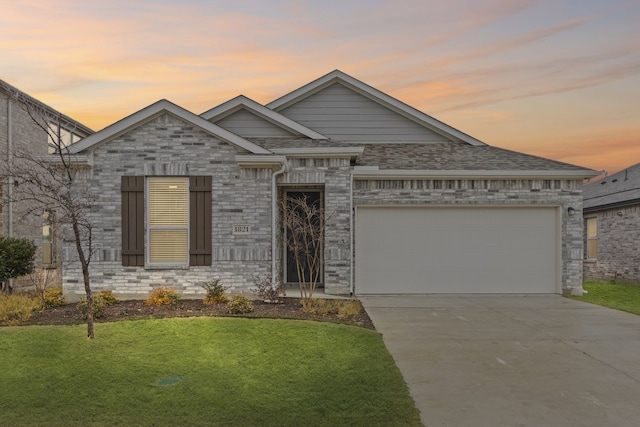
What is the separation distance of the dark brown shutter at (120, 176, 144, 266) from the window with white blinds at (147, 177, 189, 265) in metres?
0.18

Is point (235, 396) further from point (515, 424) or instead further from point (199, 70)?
point (199, 70)

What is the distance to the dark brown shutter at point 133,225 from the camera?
11523 millimetres

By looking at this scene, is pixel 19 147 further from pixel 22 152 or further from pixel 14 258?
pixel 14 258

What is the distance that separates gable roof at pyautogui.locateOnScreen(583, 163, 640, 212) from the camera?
698 inches

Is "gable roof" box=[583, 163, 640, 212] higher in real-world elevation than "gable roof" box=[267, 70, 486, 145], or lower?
lower

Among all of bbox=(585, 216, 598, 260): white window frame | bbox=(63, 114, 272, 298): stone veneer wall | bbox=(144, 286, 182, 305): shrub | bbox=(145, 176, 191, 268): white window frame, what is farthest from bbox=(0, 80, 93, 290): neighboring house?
bbox=(585, 216, 598, 260): white window frame

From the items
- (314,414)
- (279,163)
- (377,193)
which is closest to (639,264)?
(377,193)

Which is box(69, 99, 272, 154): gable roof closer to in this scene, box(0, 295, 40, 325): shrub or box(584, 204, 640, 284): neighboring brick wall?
box(0, 295, 40, 325): shrub

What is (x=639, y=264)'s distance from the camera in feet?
55.5

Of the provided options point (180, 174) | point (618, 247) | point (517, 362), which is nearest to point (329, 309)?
point (517, 362)

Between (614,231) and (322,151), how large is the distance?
12.9 metres

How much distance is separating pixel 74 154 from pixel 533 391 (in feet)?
35.8

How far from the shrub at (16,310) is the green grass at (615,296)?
12.7 m

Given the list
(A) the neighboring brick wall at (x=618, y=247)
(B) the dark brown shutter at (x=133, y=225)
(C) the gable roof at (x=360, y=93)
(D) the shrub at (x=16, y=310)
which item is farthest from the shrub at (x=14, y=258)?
(A) the neighboring brick wall at (x=618, y=247)
